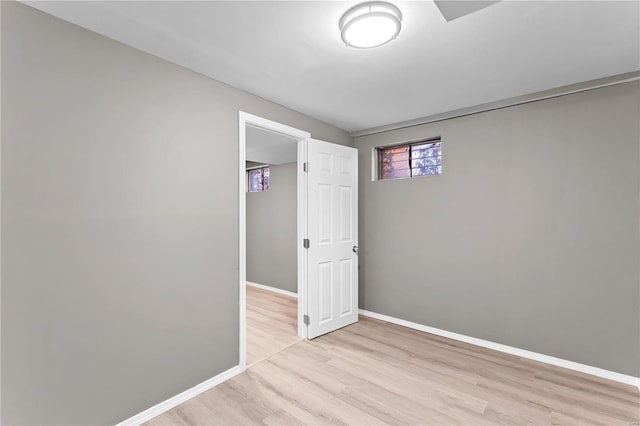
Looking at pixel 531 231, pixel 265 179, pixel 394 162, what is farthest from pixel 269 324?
pixel 531 231

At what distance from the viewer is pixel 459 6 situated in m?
1.49

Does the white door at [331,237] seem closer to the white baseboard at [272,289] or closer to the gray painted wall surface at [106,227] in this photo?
the gray painted wall surface at [106,227]

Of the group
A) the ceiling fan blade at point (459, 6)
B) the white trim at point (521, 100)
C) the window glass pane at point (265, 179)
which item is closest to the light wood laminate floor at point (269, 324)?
the window glass pane at point (265, 179)

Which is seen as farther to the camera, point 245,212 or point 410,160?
point 410,160

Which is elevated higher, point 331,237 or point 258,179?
point 258,179

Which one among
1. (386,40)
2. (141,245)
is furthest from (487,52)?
(141,245)

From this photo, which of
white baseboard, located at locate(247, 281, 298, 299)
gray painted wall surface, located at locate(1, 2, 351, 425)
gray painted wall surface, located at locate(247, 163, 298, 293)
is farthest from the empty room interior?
gray painted wall surface, located at locate(247, 163, 298, 293)

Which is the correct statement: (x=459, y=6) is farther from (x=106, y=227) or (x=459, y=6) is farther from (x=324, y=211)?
(x=106, y=227)

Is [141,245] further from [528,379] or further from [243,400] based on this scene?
[528,379]

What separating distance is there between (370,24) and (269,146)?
2.25 meters

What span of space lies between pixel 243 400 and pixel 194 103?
2.24m

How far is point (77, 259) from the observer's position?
1.68 metres

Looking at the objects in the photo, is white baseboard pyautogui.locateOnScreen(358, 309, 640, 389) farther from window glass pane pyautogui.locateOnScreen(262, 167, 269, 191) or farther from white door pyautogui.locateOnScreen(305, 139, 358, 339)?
window glass pane pyautogui.locateOnScreen(262, 167, 269, 191)

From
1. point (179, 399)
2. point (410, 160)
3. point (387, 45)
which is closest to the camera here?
point (387, 45)
